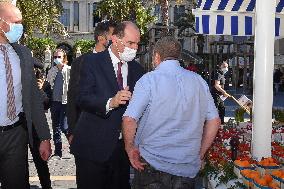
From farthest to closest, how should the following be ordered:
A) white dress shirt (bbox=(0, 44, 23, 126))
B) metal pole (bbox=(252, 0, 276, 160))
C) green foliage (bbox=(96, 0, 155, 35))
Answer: green foliage (bbox=(96, 0, 155, 35)), metal pole (bbox=(252, 0, 276, 160)), white dress shirt (bbox=(0, 44, 23, 126))

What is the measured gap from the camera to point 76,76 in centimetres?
483

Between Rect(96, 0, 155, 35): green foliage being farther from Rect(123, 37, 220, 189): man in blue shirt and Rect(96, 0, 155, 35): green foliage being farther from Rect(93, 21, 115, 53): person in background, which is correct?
Rect(123, 37, 220, 189): man in blue shirt

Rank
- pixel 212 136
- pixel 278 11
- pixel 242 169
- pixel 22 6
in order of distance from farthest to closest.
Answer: pixel 22 6 → pixel 278 11 → pixel 242 169 → pixel 212 136

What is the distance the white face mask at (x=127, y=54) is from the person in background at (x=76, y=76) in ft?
1.61

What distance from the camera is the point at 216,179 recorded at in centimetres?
499

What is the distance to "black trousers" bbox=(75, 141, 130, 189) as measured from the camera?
13.3ft

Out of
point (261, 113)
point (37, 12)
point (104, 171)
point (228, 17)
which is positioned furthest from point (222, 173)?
point (37, 12)

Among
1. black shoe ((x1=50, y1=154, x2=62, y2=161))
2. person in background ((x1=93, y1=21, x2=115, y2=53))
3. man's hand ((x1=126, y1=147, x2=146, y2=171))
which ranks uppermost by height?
person in background ((x1=93, y1=21, x2=115, y2=53))

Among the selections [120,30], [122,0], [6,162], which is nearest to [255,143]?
[120,30]

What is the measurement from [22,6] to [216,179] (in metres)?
24.8

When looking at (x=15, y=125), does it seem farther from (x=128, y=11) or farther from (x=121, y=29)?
(x=128, y=11)

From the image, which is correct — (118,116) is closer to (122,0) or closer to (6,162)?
(6,162)

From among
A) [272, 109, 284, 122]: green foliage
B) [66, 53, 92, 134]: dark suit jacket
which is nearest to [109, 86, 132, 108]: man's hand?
[66, 53, 92, 134]: dark suit jacket

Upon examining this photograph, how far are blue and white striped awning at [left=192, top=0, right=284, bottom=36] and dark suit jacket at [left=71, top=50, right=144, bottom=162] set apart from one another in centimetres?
410
